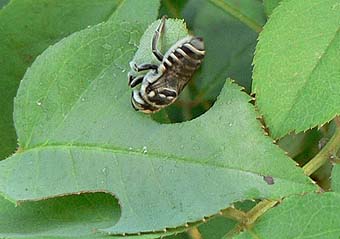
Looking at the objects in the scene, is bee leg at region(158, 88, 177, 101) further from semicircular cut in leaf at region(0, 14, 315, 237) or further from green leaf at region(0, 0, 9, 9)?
green leaf at region(0, 0, 9, 9)

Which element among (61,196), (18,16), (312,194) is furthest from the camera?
(18,16)

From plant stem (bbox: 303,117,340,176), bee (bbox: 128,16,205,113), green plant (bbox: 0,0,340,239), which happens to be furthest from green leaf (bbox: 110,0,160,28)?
plant stem (bbox: 303,117,340,176)

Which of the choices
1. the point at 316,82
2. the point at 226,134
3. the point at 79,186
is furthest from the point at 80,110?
the point at 316,82

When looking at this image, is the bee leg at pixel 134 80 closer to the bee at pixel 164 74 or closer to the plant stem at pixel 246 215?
→ the bee at pixel 164 74

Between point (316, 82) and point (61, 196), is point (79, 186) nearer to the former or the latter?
point (61, 196)

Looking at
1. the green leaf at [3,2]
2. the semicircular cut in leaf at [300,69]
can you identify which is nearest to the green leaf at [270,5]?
the semicircular cut in leaf at [300,69]

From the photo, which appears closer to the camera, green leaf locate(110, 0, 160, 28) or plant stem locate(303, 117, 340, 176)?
plant stem locate(303, 117, 340, 176)

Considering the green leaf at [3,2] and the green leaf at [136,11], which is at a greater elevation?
the green leaf at [3,2]
